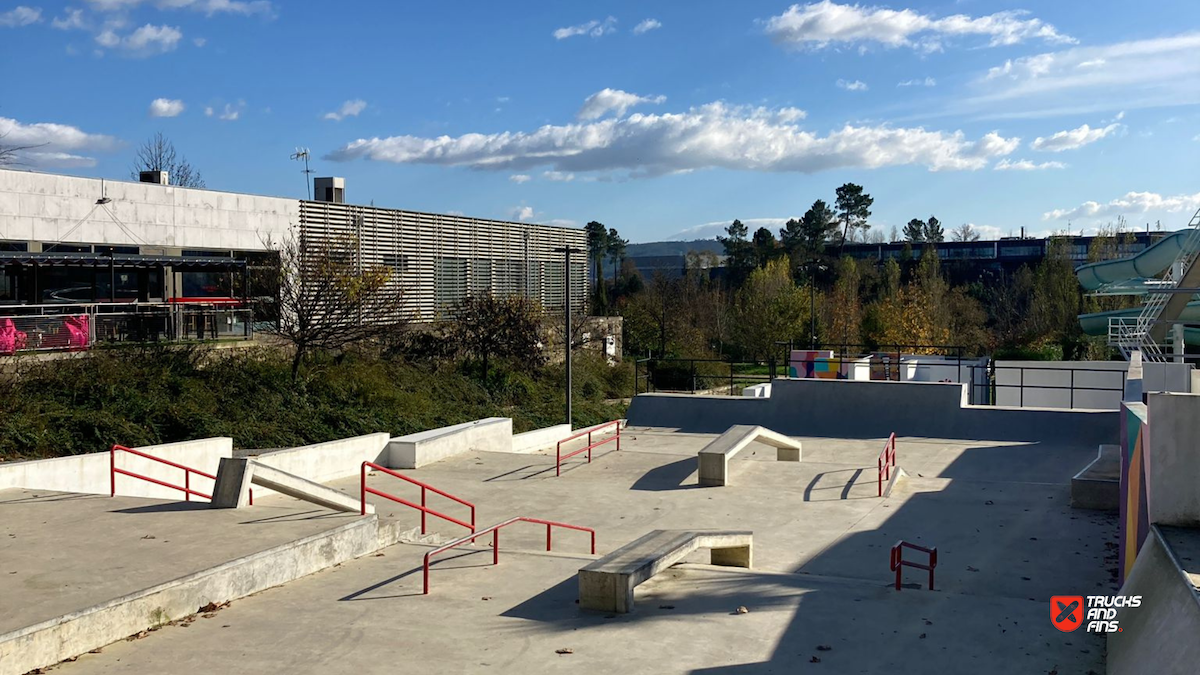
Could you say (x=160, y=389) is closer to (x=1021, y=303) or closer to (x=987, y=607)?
(x=987, y=607)

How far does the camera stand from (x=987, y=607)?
369 inches

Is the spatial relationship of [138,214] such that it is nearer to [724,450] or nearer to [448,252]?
[448,252]

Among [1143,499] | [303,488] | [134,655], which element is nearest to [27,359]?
[303,488]

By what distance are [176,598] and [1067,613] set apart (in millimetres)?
7922

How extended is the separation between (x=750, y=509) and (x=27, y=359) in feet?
47.2

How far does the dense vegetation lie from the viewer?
56.1 feet

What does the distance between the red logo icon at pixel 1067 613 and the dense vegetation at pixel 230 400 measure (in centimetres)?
1507

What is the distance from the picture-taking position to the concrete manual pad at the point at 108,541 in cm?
826

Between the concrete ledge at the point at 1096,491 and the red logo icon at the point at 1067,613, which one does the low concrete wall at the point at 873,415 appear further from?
the red logo icon at the point at 1067,613

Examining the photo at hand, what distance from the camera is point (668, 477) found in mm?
18578

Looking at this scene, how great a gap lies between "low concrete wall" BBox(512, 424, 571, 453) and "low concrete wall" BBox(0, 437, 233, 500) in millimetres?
7586

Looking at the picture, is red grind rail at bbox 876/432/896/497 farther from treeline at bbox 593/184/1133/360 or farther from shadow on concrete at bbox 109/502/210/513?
treeline at bbox 593/184/1133/360

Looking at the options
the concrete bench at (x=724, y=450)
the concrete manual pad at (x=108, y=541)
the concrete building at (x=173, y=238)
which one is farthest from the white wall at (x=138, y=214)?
the concrete bench at (x=724, y=450)

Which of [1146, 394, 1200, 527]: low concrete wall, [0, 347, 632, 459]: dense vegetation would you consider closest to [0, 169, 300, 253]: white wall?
[0, 347, 632, 459]: dense vegetation
